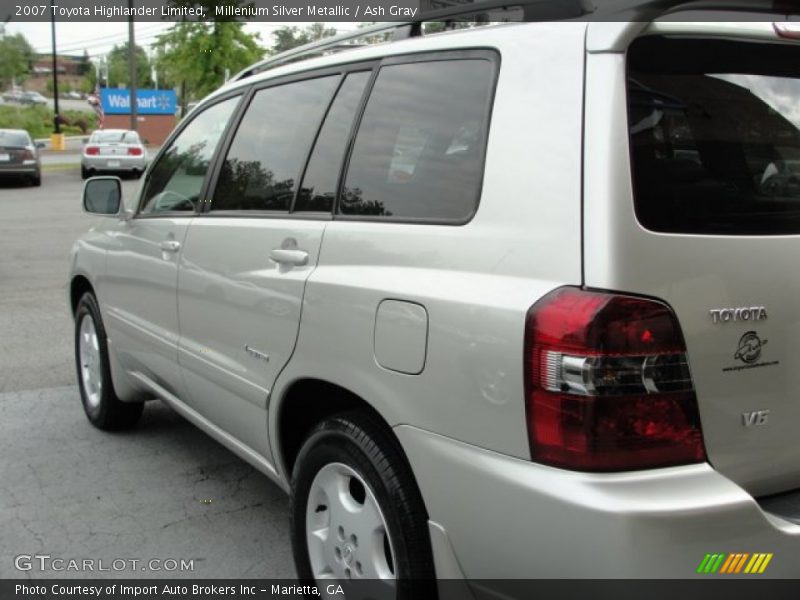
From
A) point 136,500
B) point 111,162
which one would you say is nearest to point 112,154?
point 111,162

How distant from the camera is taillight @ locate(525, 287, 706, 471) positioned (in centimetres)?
175

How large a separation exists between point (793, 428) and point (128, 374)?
11.0 ft

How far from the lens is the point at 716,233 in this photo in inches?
73.8

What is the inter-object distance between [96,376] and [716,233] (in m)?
3.85

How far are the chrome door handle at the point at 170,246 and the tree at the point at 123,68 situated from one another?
8827 cm

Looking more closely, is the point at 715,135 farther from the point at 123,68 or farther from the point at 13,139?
the point at 123,68

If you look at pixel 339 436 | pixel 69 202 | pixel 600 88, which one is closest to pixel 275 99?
pixel 339 436

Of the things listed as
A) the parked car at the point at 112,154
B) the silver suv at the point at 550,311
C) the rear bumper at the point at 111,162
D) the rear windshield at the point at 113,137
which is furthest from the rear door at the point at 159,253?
the rear windshield at the point at 113,137

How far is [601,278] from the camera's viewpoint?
5.74 feet

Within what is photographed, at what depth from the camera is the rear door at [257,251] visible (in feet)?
8.84

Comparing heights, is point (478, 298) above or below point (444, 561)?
above

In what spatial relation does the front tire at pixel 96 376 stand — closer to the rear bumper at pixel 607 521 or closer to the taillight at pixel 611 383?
the rear bumper at pixel 607 521

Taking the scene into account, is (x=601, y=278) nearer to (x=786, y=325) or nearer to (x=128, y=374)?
(x=786, y=325)

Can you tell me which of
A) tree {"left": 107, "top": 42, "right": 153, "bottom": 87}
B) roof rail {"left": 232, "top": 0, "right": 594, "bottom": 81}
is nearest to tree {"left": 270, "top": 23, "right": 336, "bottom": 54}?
roof rail {"left": 232, "top": 0, "right": 594, "bottom": 81}
